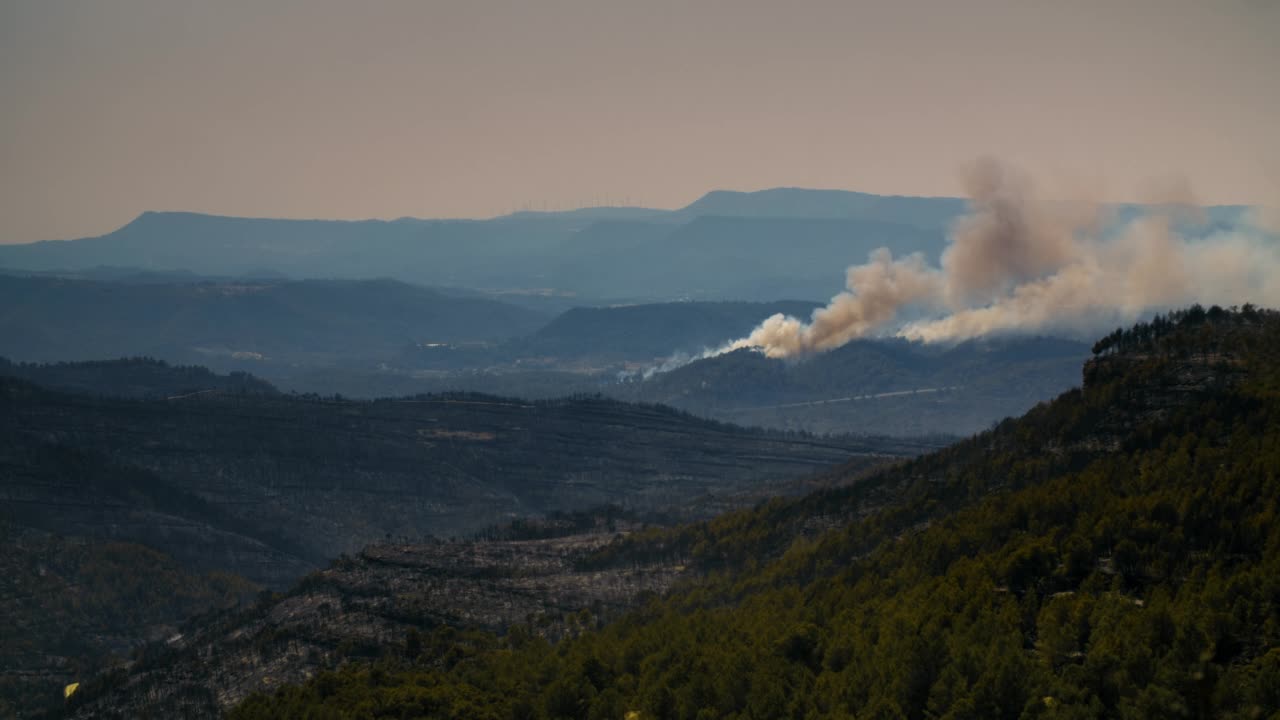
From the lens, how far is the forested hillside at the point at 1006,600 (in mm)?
63156

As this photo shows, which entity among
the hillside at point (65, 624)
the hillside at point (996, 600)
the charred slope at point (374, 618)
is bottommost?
the hillside at point (65, 624)

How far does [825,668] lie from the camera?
7950cm

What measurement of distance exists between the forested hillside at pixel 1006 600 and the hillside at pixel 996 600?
0.21 m

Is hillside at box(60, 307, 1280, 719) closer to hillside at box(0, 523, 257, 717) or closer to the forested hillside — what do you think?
the forested hillside

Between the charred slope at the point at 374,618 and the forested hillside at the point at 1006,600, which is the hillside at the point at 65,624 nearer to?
the charred slope at the point at 374,618

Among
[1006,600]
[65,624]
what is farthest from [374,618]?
[1006,600]

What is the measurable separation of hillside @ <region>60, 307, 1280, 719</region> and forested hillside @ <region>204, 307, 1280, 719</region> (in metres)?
0.21

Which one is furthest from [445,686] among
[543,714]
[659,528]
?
[659,528]

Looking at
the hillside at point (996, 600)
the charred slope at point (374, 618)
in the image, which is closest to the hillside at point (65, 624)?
the charred slope at point (374, 618)

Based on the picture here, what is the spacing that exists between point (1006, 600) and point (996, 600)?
2.48ft

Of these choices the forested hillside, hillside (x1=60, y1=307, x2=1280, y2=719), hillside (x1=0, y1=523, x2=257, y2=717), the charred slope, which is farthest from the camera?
hillside (x1=0, y1=523, x2=257, y2=717)

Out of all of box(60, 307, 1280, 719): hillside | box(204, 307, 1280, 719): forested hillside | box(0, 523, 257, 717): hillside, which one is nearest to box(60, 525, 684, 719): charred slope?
box(60, 307, 1280, 719): hillside

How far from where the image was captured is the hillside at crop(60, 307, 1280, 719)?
63281 mm

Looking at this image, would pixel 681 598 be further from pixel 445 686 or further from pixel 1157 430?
pixel 1157 430
